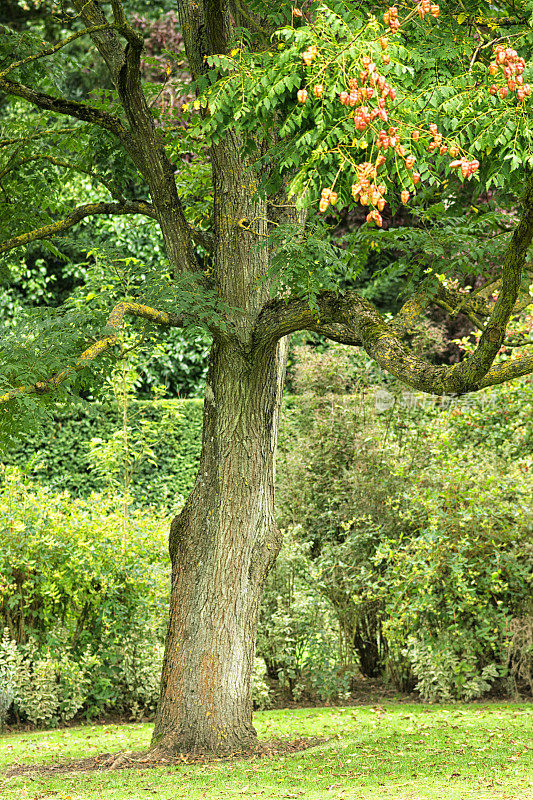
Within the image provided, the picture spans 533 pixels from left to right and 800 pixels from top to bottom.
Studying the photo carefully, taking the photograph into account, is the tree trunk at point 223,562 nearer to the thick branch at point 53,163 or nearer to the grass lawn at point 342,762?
the grass lawn at point 342,762

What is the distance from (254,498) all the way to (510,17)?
3.56 m

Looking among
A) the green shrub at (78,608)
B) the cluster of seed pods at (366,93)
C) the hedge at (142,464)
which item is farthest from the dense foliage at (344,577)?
the cluster of seed pods at (366,93)

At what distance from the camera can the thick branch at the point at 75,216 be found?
20.0 feet

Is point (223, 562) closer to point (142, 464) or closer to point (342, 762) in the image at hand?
point (342, 762)

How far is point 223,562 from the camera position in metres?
6.03

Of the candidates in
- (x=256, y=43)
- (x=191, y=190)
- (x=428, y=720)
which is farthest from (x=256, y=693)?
(x=256, y=43)

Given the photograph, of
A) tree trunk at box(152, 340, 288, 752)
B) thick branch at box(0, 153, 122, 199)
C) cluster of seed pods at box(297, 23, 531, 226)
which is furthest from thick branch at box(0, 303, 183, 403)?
cluster of seed pods at box(297, 23, 531, 226)

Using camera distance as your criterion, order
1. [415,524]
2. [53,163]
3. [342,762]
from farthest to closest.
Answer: [415,524] < [53,163] < [342,762]

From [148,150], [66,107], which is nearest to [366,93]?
[148,150]

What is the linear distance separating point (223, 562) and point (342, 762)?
63.2 inches

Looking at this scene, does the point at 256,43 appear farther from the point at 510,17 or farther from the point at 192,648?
the point at 192,648

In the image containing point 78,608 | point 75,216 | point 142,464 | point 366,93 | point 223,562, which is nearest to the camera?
point 366,93

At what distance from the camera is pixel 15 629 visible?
7926 mm

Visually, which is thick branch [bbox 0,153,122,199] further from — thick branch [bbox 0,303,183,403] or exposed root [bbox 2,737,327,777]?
exposed root [bbox 2,737,327,777]
